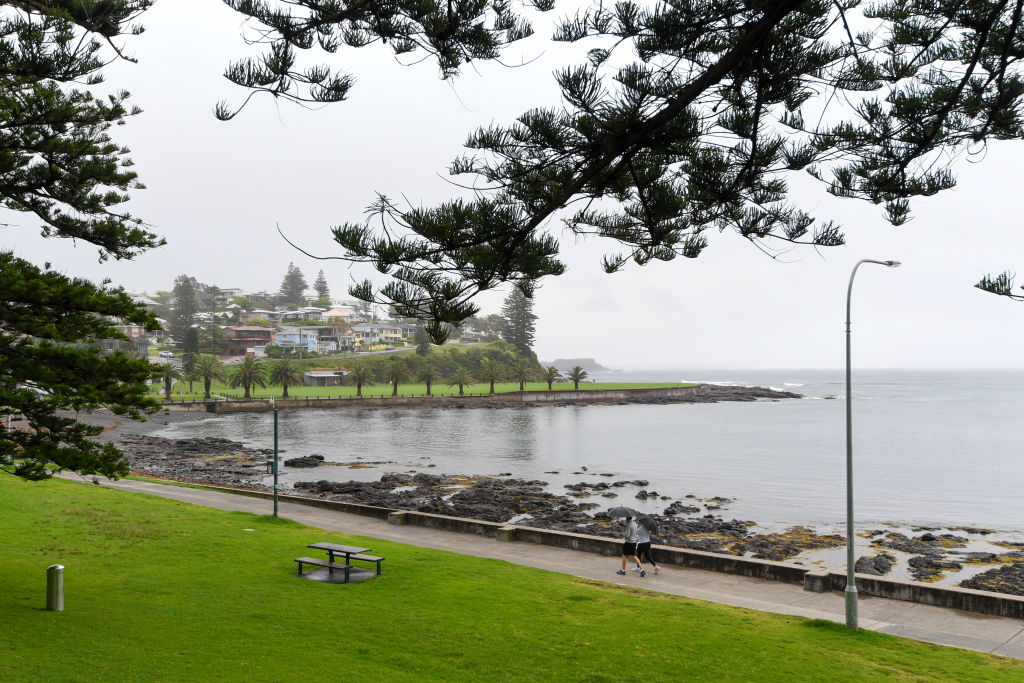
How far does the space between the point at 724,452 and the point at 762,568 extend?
34254 mm

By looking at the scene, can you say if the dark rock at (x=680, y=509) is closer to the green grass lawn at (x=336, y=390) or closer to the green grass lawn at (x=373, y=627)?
the green grass lawn at (x=373, y=627)

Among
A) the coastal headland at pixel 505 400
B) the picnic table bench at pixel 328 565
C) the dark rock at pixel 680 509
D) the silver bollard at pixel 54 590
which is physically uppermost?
the silver bollard at pixel 54 590

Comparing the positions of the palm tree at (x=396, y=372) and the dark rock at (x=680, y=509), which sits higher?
the palm tree at (x=396, y=372)

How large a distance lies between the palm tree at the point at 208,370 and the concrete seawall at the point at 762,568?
67.0 metres

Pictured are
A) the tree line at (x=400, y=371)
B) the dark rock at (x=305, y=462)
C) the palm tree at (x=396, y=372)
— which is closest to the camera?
the dark rock at (x=305, y=462)

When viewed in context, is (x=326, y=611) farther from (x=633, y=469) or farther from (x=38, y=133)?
(x=633, y=469)

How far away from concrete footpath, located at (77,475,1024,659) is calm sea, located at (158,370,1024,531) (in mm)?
12636

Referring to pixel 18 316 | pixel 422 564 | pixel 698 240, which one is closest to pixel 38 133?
pixel 18 316

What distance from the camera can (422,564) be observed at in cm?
1401

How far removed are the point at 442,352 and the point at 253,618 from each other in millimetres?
114484

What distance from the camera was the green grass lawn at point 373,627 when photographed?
7773 mm

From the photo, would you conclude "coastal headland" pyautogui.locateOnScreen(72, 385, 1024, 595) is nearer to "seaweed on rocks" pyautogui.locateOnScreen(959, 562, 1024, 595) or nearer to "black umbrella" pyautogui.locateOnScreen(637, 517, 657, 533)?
"seaweed on rocks" pyautogui.locateOnScreen(959, 562, 1024, 595)

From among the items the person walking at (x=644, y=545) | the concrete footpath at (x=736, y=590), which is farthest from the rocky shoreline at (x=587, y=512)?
the person walking at (x=644, y=545)

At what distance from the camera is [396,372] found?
323ft
